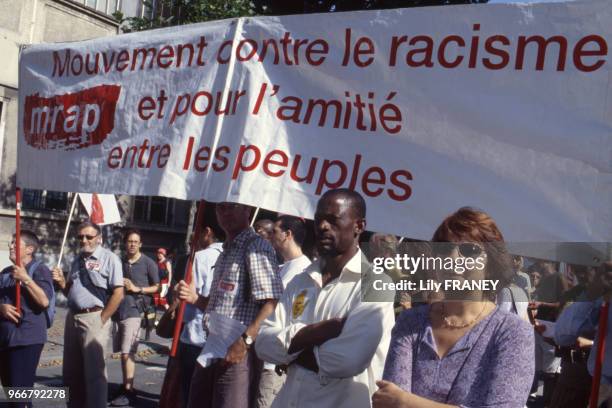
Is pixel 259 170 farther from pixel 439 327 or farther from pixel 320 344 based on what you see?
pixel 439 327

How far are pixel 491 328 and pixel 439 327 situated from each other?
0.19 metres

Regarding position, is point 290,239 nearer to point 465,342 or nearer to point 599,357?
point 599,357

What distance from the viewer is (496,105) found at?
3.85 meters

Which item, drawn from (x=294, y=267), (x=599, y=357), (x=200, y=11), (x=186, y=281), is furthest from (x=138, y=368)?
(x=599, y=357)

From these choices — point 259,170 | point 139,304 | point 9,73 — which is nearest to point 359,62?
point 259,170

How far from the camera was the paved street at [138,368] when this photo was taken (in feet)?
30.3

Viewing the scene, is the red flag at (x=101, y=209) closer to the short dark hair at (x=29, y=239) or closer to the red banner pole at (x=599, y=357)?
the short dark hair at (x=29, y=239)

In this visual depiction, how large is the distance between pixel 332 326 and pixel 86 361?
162 inches

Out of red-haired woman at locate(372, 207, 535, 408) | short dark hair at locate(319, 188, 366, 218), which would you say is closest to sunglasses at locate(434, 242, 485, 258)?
red-haired woman at locate(372, 207, 535, 408)

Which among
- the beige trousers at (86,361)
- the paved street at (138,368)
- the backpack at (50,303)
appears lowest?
the paved street at (138,368)

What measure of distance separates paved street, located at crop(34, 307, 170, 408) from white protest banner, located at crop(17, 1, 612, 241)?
4.03 meters

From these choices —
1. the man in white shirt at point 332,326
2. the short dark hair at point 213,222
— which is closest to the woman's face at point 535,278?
the man in white shirt at point 332,326

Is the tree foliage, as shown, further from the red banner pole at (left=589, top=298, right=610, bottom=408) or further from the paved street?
the red banner pole at (left=589, top=298, right=610, bottom=408)

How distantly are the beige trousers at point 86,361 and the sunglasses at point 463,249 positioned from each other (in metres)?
4.71
